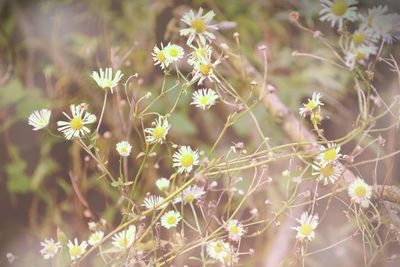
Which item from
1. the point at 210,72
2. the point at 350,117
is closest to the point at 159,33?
the point at 210,72

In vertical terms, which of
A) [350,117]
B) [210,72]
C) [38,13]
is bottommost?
[350,117]

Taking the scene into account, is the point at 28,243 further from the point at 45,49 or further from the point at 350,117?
the point at 350,117

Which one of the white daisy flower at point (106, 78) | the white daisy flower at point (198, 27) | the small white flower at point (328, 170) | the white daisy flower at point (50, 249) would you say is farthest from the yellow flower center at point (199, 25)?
the white daisy flower at point (50, 249)

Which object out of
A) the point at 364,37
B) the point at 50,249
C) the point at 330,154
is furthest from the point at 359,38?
the point at 50,249

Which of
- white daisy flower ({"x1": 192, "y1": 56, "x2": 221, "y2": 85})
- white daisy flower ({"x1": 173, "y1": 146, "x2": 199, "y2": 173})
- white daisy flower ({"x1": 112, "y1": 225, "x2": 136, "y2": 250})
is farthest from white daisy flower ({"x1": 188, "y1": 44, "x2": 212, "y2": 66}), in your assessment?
white daisy flower ({"x1": 112, "y1": 225, "x2": 136, "y2": 250})

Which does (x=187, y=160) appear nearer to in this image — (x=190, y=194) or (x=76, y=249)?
(x=190, y=194)

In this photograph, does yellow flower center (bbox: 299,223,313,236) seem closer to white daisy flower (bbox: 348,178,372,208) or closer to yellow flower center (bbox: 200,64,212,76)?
white daisy flower (bbox: 348,178,372,208)
